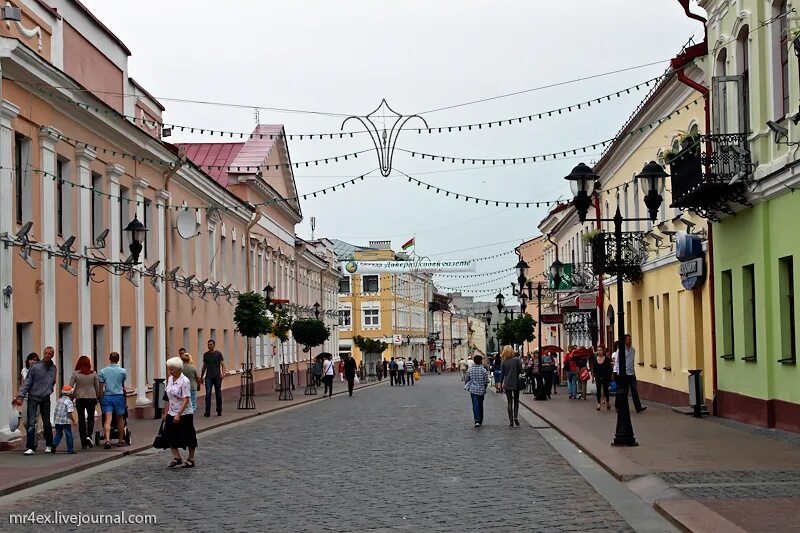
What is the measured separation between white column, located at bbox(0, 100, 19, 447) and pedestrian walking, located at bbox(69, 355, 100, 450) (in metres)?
1.17

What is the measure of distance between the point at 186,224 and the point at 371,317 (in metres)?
74.9

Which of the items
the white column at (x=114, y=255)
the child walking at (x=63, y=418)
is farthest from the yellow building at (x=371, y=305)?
the child walking at (x=63, y=418)

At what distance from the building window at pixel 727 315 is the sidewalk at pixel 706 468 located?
1498 millimetres

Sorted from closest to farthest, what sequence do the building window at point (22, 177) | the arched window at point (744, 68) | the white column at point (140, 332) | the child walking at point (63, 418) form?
1. the child walking at point (63, 418)
2. the building window at point (22, 177)
3. the arched window at point (744, 68)
4. the white column at point (140, 332)

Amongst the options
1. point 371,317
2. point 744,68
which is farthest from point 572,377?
point 371,317

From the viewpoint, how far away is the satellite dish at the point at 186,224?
106 ft

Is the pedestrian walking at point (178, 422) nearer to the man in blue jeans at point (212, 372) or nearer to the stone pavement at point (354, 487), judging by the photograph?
the stone pavement at point (354, 487)

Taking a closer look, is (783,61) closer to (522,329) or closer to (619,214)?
(619,214)

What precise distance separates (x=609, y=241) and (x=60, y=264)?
14730 millimetres

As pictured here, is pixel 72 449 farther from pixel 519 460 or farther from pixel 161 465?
pixel 519 460

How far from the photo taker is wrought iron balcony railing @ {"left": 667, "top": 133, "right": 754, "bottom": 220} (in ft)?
68.0

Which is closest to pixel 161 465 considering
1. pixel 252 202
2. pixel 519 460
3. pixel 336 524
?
pixel 519 460

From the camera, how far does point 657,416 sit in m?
25.1

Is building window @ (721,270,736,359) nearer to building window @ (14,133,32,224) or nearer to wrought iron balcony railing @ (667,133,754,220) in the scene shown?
wrought iron balcony railing @ (667,133,754,220)
